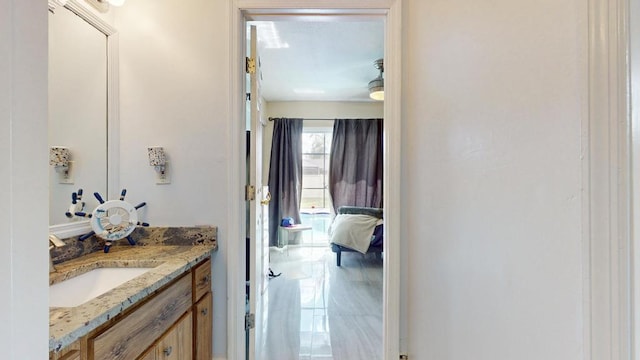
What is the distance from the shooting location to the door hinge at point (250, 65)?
5.48 ft

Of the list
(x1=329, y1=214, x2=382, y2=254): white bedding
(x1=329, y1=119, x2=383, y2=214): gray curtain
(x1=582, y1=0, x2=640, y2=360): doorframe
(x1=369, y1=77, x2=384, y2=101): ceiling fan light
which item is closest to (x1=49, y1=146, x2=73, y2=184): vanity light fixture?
(x1=582, y1=0, x2=640, y2=360): doorframe

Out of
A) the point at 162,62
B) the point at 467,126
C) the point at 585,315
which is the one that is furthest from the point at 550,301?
the point at 162,62

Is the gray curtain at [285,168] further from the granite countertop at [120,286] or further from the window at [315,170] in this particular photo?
the granite countertop at [120,286]

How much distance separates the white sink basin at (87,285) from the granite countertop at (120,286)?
2 centimetres

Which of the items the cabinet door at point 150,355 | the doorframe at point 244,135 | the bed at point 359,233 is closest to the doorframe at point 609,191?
the doorframe at point 244,135

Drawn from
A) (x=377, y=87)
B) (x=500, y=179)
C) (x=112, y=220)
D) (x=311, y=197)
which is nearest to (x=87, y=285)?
(x=112, y=220)

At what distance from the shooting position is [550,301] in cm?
62

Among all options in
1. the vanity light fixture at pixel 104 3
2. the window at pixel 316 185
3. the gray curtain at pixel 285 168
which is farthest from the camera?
the window at pixel 316 185

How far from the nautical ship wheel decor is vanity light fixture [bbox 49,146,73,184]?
0.14 meters

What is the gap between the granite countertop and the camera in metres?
0.73

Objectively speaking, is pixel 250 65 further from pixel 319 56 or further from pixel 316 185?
pixel 316 185

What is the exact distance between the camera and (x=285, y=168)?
207 inches

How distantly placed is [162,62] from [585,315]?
191 cm

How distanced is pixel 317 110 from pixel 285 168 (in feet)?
3.87
